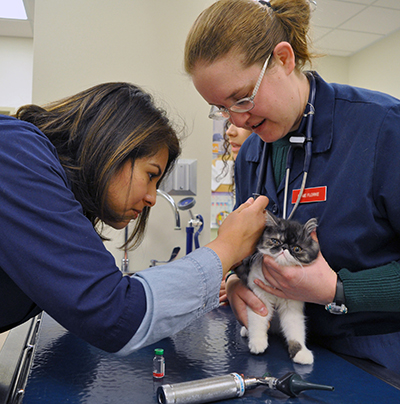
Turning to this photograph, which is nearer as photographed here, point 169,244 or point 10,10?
point 169,244

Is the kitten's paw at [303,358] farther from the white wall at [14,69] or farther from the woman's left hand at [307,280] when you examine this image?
the white wall at [14,69]

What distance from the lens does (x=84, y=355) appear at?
92cm

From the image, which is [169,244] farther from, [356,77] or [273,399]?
[356,77]

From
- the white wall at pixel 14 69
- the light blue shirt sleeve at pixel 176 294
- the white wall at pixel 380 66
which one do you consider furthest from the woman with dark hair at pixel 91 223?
the white wall at pixel 14 69

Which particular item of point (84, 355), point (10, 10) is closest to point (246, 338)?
point (84, 355)

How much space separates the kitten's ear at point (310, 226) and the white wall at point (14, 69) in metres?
4.78

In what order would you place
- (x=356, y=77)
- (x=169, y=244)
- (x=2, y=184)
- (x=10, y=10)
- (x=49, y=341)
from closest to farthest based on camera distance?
(x=2, y=184)
(x=49, y=341)
(x=169, y=244)
(x=10, y=10)
(x=356, y=77)

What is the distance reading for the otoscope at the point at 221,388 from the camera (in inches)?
26.7

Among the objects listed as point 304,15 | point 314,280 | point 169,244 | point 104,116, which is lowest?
point 169,244

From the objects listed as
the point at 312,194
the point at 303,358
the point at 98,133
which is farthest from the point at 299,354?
the point at 98,133

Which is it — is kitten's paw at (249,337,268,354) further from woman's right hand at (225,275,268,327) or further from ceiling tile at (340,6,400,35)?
ceiling tile at (340,6,400,35)

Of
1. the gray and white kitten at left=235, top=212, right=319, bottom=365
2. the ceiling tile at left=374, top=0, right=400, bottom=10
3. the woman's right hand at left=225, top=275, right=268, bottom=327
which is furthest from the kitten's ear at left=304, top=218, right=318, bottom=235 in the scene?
the ceiling tile at left=374, top=0, right=400, bottom=10

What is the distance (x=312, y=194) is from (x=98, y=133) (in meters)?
0.58

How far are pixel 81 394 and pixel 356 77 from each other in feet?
17.2
